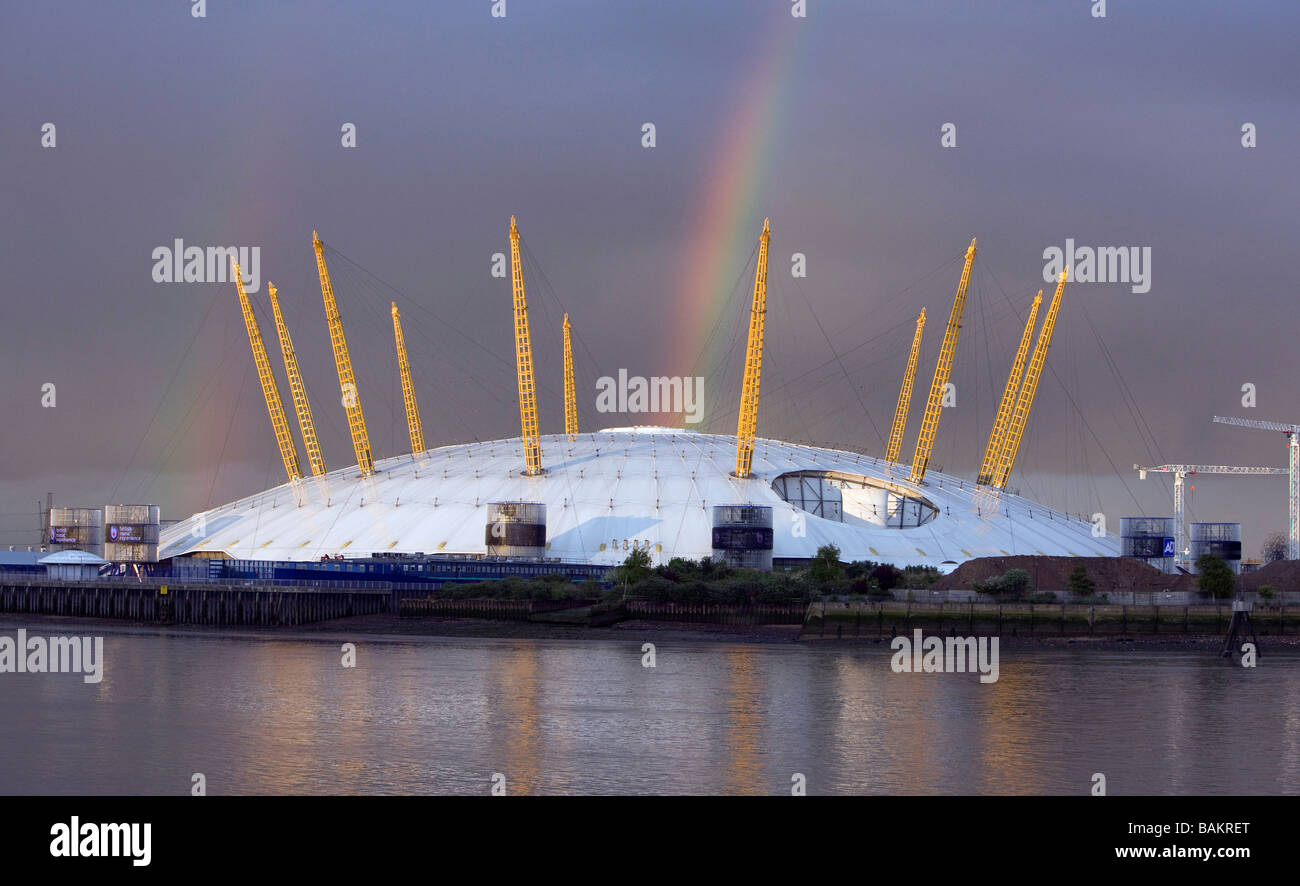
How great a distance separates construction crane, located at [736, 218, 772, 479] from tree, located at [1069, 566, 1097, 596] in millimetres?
28525

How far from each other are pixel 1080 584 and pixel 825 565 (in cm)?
1489

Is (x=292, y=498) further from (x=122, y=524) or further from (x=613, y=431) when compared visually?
(x=613, y=431)

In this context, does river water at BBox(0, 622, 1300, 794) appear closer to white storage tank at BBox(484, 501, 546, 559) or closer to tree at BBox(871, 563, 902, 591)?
tree at BBox(871, 563, 902, 591)

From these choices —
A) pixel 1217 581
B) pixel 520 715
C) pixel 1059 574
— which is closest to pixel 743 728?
pixel 520 715

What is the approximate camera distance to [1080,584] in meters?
84.6

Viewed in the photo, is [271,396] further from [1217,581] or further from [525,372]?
[1217,581]

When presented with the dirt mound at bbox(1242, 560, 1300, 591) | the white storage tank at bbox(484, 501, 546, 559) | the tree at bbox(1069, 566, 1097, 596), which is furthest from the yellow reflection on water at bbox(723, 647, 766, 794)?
the dirt mound at bbox(1242, 560, 1300, 591)

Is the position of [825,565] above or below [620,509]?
below

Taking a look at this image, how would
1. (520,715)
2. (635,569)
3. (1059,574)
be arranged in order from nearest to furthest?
(520,715) < (1059,574) < (635,569)

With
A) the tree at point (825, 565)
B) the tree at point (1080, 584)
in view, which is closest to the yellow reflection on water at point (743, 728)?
the tree at point (825, 565)

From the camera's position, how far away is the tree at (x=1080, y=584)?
277 ft
